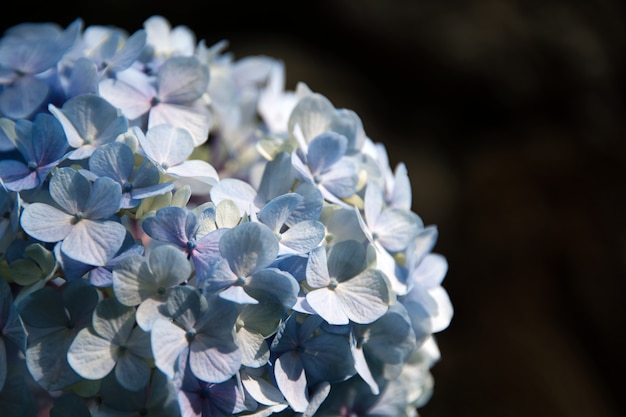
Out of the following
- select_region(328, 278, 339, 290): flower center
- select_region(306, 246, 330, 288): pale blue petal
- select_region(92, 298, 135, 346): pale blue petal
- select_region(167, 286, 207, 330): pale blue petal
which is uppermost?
select_region(306, 246, 330, 288): pale blue petal

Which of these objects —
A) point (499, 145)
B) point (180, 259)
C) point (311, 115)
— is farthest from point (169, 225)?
point (499, 145)

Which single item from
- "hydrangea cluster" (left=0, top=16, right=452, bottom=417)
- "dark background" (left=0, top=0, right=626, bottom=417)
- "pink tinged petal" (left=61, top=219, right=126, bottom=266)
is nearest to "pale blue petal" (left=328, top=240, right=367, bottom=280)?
"hydrangea cluster" (left=0, top=16, right=452, bottom=417)

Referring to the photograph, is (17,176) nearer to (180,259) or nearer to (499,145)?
(180,259)

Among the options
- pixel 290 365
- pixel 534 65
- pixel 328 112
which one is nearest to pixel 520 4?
pixel 534 65

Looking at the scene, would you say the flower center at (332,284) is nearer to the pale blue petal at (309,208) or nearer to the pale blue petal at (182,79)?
the pale blue petal at (309,208)

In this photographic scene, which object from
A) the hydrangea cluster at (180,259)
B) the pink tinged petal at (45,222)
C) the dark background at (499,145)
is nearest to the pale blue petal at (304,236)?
the hydrangea cluster at (180,259)

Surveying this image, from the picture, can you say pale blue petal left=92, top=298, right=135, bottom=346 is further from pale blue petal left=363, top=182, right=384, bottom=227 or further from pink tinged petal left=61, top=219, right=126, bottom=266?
pale blue petal left=363, top=182, right=384, bottom=227

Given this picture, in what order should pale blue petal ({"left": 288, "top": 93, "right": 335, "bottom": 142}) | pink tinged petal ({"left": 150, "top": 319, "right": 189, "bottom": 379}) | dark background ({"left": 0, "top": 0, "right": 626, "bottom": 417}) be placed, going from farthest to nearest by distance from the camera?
dark background ({"left": 0, "top": 0, "right": 626, "bottom": 417}), pale blue petal ({"left": 288, "top": 93, "right": 335, "bottom": 142}), pink tinged petal ({"left": 150, "top": 319, "right": 189, "bottom": 379})
